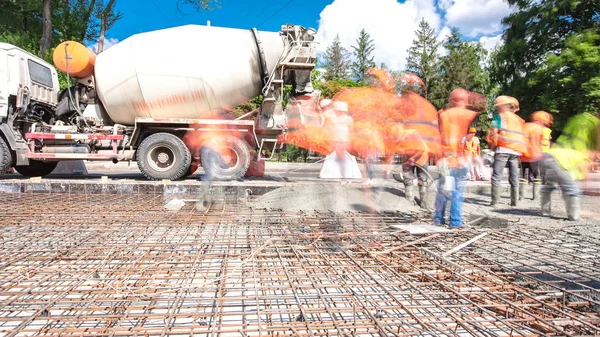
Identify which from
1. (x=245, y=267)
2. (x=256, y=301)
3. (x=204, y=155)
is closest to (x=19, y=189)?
(x=204, y=155)

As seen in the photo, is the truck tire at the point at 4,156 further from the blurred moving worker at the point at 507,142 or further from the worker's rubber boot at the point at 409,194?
the blurred moving worker at the point at 507,142

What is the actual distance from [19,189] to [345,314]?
7381 mm

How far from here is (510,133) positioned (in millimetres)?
6215

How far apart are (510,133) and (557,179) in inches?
49.0

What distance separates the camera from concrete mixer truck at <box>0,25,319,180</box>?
8.21 meters

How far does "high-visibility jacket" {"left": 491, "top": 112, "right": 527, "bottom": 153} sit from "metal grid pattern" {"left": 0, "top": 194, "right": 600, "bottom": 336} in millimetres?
2251

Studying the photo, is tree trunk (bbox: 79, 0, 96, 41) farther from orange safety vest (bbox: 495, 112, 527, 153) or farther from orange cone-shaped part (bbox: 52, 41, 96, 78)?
orange safety vest (bbox: 495, 112, 527, 153)

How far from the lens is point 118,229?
13.7ft

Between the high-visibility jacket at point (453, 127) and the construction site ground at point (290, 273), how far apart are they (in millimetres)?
966

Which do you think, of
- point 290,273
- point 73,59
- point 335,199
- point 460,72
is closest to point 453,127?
point 335,199

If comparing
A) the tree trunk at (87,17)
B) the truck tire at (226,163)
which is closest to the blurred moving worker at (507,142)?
the truck tire at (226,163)

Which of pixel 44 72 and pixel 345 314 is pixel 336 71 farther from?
pixel 345 314

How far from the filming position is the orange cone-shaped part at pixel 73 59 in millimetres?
8359

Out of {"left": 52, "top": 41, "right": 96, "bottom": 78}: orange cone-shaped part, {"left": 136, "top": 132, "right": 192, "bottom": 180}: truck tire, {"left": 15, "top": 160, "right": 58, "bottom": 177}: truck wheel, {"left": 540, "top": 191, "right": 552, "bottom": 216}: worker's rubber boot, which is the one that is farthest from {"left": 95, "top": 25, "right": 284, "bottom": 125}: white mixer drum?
{"left": 540, "top": 191, "right": 552, "bottom": 216}: worker's rubber boot
